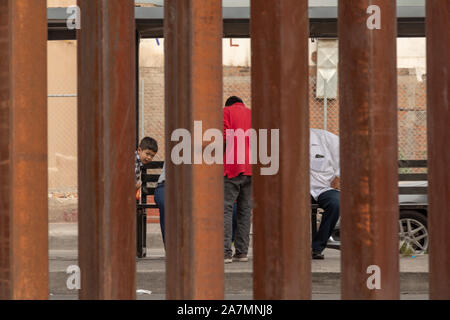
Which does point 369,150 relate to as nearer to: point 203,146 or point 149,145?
point 203,146

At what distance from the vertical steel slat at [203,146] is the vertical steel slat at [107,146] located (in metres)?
0.18

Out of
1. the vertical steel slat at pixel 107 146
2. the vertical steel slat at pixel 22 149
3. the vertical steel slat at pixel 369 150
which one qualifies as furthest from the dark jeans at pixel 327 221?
the vertical steel slat at pixel 22 149

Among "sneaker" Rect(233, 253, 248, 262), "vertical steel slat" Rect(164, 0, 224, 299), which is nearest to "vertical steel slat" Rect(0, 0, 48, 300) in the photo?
"vertical steel slat" Rect(164, 0, 224, 299)

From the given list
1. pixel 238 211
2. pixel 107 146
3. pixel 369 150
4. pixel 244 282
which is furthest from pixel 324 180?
pixel 107 146

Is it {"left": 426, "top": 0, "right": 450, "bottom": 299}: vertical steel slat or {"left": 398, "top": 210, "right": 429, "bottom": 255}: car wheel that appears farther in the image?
{"left": 398, "top": 210, "right": 429, "bottom": 255}: car wheel

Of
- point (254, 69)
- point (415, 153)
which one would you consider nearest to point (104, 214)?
point (254, 69)

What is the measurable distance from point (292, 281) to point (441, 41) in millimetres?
1139

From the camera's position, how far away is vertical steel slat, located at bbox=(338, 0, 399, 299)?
3148mm

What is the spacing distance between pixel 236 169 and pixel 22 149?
3.83 metres

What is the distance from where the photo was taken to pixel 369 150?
10.3 feet

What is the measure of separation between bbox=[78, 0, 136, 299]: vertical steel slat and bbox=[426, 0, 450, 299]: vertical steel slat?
1.23m

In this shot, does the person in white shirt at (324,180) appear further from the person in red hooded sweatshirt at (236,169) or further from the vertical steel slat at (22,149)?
the vertical steel slat at (22,149)

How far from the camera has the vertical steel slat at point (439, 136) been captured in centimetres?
323

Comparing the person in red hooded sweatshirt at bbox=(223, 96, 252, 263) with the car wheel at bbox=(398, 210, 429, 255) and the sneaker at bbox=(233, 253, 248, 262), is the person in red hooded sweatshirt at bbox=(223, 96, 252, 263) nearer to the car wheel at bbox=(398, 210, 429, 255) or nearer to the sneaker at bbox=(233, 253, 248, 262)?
the sneaker at bbox=(233, 253, 248, 262)
